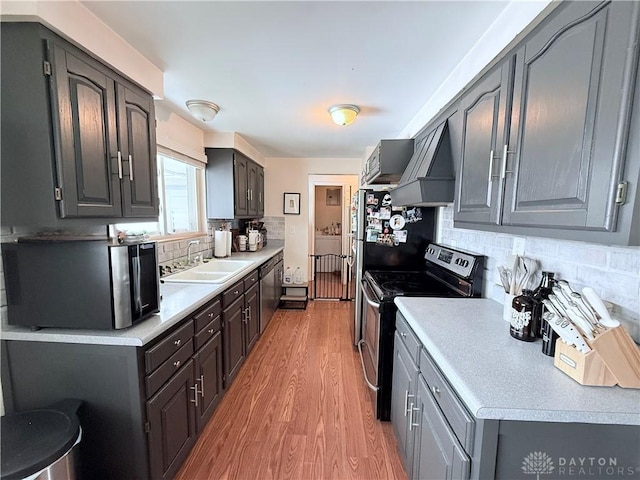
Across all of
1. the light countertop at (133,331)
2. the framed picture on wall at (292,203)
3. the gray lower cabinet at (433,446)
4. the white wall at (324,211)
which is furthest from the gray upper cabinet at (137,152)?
the white wall at (324,211)

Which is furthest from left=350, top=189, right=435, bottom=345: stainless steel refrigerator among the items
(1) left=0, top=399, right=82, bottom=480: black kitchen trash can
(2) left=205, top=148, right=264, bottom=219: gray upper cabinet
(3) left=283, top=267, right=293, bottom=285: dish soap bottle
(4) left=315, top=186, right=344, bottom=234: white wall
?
(4) left=315, top=186, right=344, bottom=234: white wall

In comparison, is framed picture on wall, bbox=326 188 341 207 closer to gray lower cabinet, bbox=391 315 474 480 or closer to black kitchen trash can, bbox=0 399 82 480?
gray lower cabinet, bbox=391 315 474 480

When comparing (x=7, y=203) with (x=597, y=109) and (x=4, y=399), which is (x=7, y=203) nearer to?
(x=4, y=399)

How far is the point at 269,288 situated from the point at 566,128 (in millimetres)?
3220

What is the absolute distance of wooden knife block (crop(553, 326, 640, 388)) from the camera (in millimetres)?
841

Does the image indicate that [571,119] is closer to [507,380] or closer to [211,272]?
[507,380]

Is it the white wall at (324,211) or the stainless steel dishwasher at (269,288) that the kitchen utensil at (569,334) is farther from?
the white wall at (324,211)

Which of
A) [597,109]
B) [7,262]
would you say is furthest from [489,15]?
[7,262]

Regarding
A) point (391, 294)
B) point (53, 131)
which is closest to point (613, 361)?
point (391, 294)

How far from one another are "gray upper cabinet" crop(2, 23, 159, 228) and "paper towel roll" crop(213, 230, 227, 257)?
6.52 ft

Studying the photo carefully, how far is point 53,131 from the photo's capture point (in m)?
1.13

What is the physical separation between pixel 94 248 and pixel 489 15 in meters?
2.05

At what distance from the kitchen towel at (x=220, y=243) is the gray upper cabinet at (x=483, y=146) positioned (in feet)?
8.78

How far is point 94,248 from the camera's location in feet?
4.00
